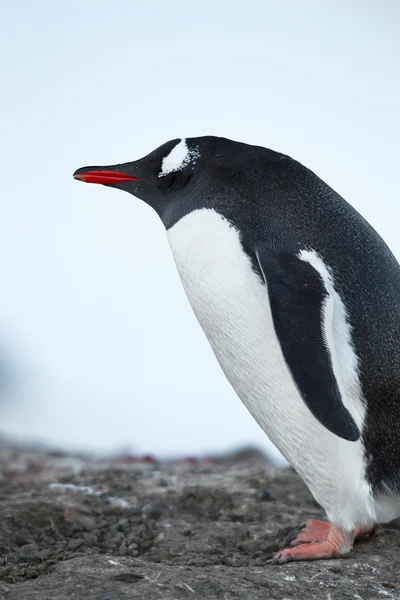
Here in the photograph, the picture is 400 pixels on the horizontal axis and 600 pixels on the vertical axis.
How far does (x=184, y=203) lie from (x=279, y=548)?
1.33 meters

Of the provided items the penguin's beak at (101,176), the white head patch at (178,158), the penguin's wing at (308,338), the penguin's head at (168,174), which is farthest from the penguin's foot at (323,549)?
the penguin's beak at (101,176)

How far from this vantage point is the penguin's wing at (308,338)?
2.54 metres

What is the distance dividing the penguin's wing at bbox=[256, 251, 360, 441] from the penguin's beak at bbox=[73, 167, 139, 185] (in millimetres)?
991

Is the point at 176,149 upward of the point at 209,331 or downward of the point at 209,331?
upward

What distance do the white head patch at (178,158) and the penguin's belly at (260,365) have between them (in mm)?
308

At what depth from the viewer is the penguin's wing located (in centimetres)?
254

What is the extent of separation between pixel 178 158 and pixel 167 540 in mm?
1482

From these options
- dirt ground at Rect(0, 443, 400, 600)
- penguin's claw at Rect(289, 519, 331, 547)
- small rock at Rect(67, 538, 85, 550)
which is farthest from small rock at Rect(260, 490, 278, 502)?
small rock at Rect(67, 538, 85, 550)

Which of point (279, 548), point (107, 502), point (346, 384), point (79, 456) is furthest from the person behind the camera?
point (79, 456)

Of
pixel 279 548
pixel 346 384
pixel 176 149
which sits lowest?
pixel 279 548

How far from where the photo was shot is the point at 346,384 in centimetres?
272

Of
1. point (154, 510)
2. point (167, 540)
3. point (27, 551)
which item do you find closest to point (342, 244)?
point (167, 540)

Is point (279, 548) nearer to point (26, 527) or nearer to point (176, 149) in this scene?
point (26, 527)

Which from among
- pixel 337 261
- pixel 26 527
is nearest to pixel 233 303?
pixel 337 261
